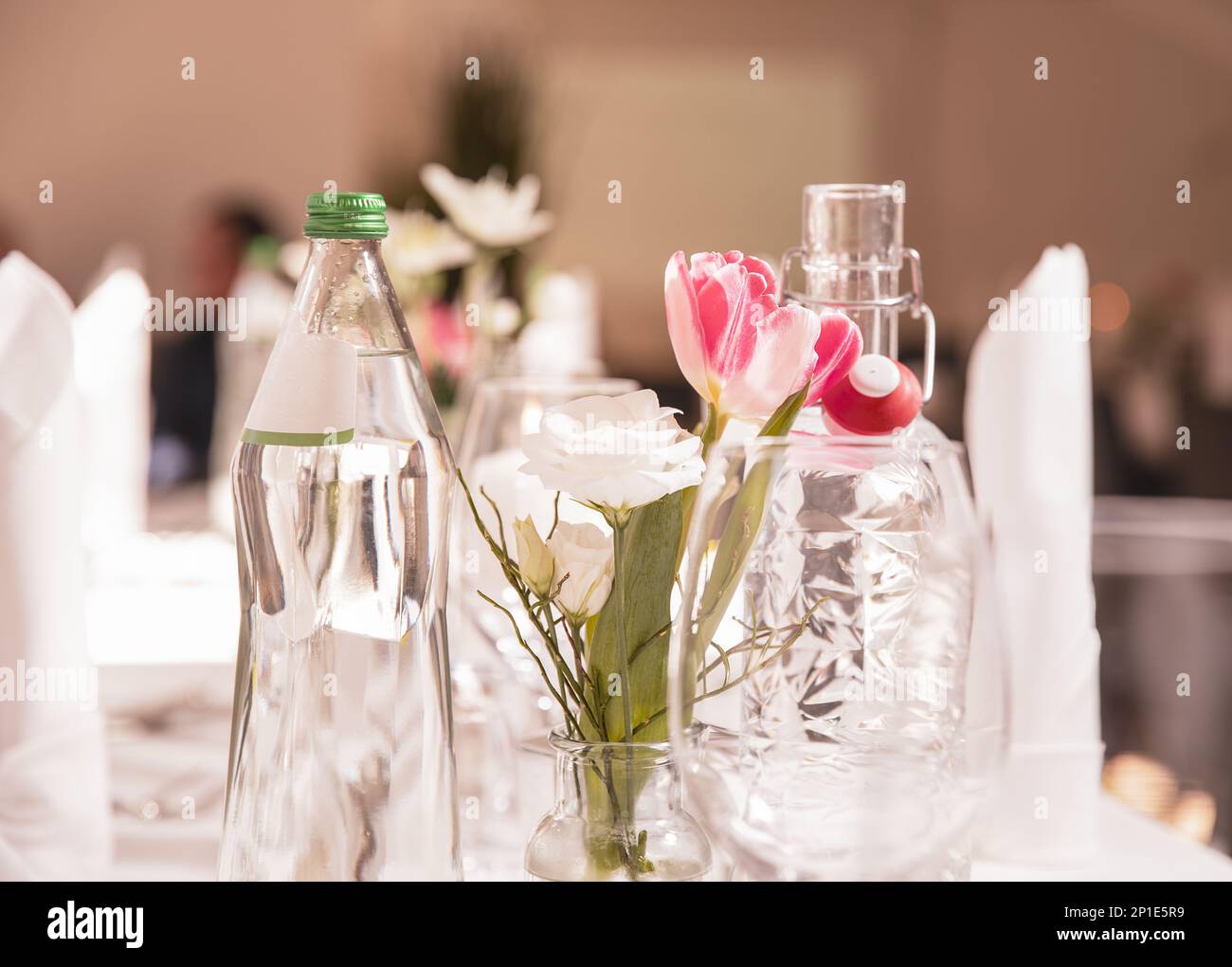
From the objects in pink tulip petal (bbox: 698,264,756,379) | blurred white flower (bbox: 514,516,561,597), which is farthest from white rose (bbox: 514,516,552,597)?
pink tulip petal (bbox: 698,264,756,379)

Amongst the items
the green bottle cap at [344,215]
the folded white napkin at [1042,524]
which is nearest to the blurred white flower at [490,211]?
the folded white napkin at [1042,524]

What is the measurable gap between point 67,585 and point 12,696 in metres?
0.06

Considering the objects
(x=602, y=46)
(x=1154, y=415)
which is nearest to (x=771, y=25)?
(x=602, y=46)

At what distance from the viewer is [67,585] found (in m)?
0.66

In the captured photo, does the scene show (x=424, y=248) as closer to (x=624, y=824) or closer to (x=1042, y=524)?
(x=1042, y=524)

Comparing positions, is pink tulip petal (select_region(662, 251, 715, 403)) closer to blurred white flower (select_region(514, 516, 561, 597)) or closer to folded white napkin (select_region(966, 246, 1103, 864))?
blurred white flower (select_region(514, 516, 561, 597))

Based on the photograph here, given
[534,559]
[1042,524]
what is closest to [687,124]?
[1042,524]

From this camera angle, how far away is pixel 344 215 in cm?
50

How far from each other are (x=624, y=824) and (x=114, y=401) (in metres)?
1.25

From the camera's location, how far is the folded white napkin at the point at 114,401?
1037mm

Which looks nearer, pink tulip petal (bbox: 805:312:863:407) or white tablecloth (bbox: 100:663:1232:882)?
pink tulip petal (bbox: 805:312:863:407)

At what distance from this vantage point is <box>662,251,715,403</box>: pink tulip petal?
1.53ft

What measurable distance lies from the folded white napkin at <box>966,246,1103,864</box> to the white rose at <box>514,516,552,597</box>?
1.07 feet

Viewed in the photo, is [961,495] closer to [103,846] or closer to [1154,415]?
[103,846]
